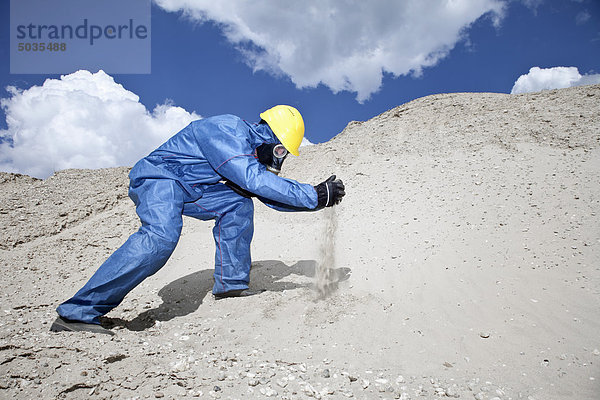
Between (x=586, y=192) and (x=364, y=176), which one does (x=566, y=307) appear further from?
(x=364, y=176)

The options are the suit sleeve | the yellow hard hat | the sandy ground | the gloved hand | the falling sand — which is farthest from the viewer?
the falling sand

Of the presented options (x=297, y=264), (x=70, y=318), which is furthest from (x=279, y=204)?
(x=70, y=318)

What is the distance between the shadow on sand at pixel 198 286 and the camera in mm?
3269

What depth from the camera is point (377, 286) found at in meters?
3.48

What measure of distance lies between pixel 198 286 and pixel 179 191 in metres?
1.44

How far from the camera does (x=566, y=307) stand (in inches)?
108

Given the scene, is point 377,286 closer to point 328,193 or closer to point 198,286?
point 328,193

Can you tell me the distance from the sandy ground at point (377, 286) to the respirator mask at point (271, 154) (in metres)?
0.92

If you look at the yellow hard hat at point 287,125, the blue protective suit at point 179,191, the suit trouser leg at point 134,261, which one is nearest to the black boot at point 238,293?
the blue protective suit at point 179,191

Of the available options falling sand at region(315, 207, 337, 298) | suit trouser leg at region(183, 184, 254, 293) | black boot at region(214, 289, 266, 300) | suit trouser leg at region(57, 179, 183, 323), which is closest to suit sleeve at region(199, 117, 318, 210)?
suit trouser leg at region(57, 179, 183, 323)

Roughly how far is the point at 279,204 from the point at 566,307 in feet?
7.41

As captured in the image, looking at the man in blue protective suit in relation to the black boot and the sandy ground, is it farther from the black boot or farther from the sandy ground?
the sandy ground

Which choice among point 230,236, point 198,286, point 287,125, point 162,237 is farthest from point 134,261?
point 287,125

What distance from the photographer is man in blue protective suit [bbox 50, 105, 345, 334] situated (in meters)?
2.71
